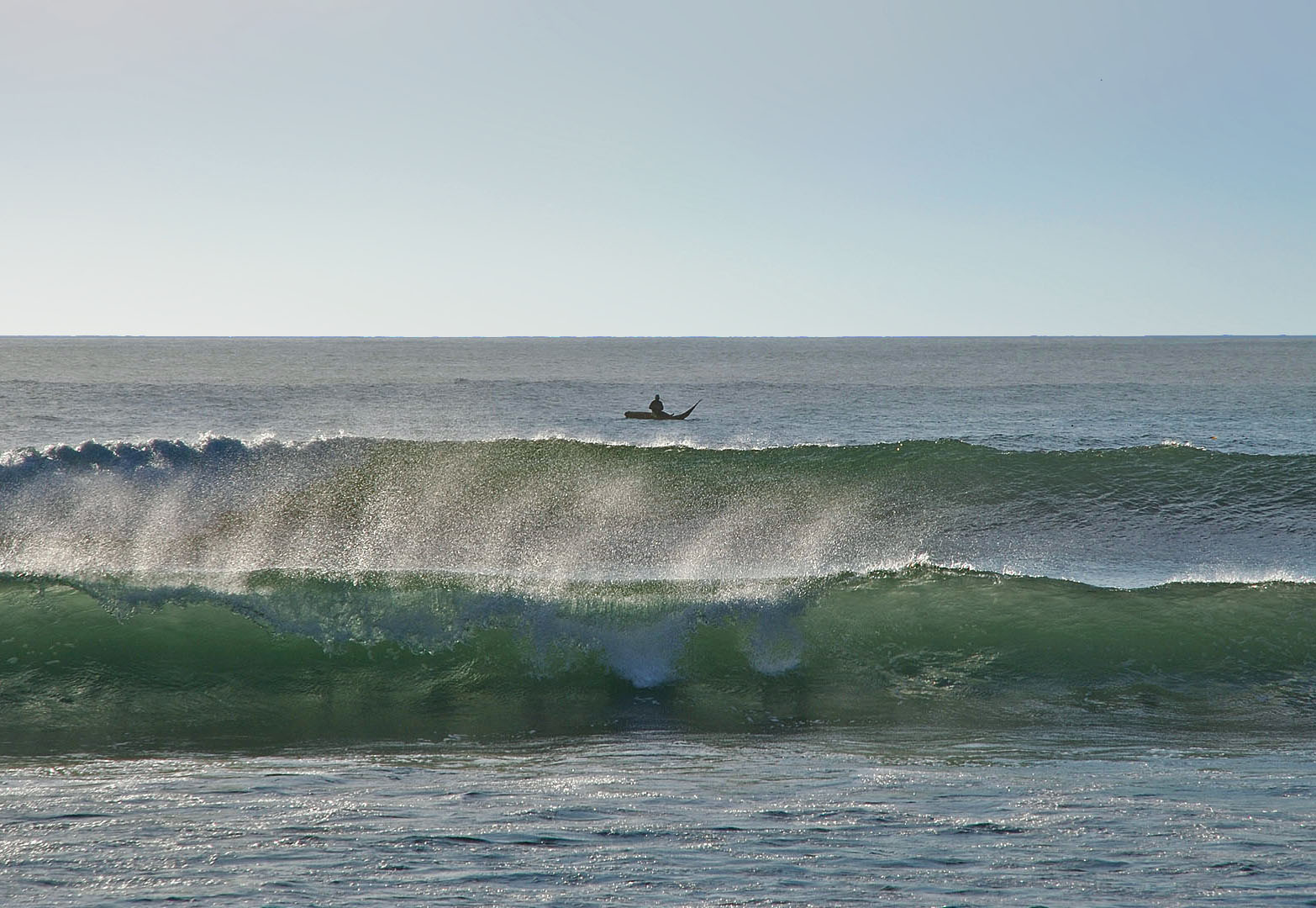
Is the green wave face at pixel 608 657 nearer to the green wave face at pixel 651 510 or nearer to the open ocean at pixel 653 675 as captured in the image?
the open ocean at pixel 653 675

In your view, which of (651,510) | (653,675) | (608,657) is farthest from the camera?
(651,510)

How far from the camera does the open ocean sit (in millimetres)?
4609

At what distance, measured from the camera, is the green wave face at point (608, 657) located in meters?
7.71

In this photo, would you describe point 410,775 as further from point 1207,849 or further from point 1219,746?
point 1219,746

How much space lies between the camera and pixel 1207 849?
4.77 m

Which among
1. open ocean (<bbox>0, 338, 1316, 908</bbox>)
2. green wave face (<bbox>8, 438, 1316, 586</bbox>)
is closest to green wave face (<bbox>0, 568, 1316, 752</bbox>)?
open ocean (<bbox>0, 338, 1316, 908</bbox>)

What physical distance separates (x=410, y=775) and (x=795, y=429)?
100 feet

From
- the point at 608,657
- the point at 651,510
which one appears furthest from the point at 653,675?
the point at 651,510

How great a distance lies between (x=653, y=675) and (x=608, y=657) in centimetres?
41

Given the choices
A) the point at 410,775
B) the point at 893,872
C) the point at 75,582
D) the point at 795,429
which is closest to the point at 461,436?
the point at 795,429

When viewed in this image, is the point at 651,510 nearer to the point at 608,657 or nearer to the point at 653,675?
the point at 608,657

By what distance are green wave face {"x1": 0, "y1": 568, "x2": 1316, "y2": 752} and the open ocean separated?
0.14 feet

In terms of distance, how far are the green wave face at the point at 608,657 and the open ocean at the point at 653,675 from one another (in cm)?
4

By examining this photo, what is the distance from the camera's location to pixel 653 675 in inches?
342
